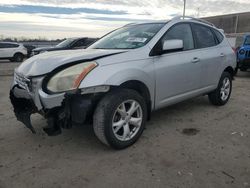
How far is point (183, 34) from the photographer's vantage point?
15.3ft

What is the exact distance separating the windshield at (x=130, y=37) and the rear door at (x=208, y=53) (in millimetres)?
955

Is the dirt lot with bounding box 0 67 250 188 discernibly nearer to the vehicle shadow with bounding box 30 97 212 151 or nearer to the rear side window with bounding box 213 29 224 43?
the vehicle shadow with bounding box 30 97 212 151

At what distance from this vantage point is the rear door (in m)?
4.94

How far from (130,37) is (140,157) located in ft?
6.38

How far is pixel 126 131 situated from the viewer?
363 cm

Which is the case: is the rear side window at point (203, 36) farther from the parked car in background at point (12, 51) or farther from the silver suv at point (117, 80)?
the parked car in background at point (12, 51)

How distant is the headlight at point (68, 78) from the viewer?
3207mm

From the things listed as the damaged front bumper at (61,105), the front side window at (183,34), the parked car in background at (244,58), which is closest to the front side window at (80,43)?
the parked car in background at (244,58)

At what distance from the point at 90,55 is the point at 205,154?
1.92m

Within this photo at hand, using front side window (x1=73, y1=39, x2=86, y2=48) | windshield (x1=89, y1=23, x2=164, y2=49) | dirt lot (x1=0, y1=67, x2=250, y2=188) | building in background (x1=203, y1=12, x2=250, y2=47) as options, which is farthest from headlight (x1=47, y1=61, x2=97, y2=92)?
building in background (x1=203, y1=12, x2=250, y2=47)

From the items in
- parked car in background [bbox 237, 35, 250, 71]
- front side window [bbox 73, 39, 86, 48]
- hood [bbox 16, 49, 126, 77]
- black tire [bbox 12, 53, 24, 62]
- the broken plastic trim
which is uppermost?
hood [bbox 16, 49, 126, 77]

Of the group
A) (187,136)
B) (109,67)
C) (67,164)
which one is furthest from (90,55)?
(187,136)

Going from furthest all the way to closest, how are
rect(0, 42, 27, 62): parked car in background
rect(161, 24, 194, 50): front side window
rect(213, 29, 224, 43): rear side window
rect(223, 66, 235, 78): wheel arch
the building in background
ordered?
the building in background
rect(0, 42, 27, 62): parked car in background
rect(223, 66, 235, 78): wheel arch
rect(213, 29, 224, 43): rear side window
rect(161, 24, 194, 50): front side window

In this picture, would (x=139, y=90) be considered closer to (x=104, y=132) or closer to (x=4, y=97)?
(x=104, y=132)
